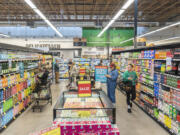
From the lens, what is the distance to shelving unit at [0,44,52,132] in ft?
14.8

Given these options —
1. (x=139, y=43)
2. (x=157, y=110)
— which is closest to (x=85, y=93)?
(x=157, y=110)

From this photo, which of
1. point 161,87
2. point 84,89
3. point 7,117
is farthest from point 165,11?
point 7,117

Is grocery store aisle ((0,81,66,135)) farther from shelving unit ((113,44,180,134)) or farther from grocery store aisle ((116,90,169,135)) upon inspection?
shelving unit ((113,44,180,134))

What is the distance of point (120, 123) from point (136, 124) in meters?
0.53

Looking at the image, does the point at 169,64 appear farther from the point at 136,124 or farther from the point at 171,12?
the point at 171,12

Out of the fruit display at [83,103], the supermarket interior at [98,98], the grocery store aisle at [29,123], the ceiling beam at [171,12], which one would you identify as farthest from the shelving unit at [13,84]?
the ceiling beam at [171,12]

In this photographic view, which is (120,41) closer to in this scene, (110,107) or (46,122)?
(46,122)

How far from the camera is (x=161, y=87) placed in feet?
16.1

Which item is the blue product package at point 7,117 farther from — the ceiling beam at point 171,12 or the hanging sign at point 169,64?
the ceiling beam at point 171,12

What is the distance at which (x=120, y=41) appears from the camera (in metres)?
18.4

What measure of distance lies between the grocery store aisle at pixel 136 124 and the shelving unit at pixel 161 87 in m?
0.20

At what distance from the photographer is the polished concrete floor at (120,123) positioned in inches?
176

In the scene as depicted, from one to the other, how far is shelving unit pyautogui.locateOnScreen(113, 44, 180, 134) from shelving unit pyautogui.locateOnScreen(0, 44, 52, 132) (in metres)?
5.01

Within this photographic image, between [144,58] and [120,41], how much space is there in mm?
12675
